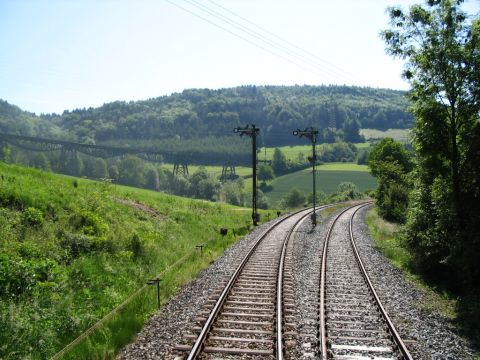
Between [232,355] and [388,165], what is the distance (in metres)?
43.1

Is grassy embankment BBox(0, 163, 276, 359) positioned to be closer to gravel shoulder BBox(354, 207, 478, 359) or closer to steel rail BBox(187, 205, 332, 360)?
steel rail BBox(187, 205, 332, 360)

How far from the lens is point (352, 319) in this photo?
→ 10.8 metres

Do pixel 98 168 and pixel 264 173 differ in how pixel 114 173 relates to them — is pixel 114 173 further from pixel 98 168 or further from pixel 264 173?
pixel 264 173

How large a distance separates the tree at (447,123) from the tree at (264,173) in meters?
119

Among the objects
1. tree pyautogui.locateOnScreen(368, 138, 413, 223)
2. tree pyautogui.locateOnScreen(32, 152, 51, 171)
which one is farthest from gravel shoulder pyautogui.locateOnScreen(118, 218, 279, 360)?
tree pyautogui.locateOnScreen(32, 152, 51, 171)

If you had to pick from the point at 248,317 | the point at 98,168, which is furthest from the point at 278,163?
the point at 248,317

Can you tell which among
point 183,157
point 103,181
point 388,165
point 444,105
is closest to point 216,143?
point 183,157

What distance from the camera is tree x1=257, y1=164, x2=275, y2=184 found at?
447ft

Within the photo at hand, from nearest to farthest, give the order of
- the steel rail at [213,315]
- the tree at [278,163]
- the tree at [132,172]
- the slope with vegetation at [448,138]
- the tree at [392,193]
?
the steel rail at [213,315]
the slope with vegetation at [448,138]
the tree at [392,193]
the tree at [132,172]
the tree at [278,163]

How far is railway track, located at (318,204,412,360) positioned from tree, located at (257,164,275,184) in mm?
118622

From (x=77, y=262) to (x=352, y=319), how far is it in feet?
31.2

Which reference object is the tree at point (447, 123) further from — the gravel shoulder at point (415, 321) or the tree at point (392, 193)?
the tree at point (392, 193)

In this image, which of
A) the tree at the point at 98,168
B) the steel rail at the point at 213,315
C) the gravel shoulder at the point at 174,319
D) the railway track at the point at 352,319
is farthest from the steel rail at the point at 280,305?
the tree at the point at 98,168

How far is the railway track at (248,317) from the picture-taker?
883 cm
